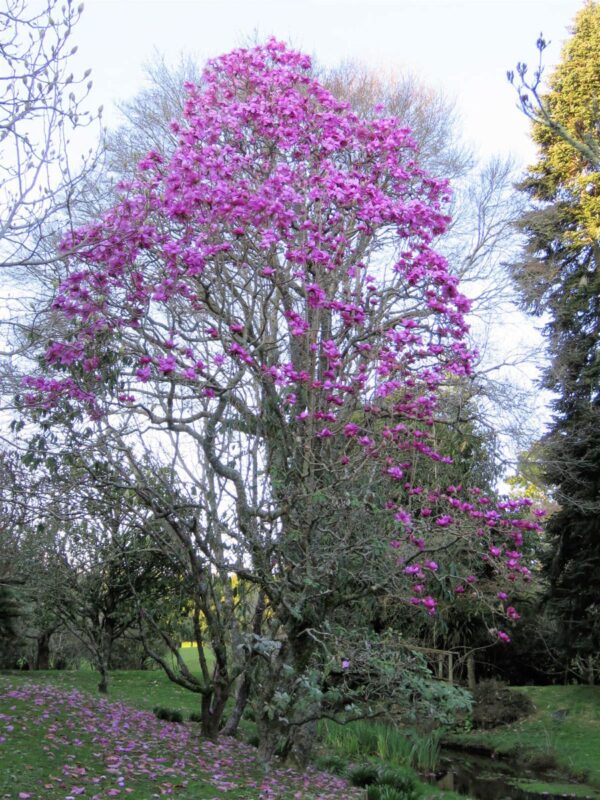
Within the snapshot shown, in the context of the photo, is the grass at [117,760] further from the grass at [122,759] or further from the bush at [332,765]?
the bush at [332,765]

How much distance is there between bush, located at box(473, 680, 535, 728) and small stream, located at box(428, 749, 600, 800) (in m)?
2.07

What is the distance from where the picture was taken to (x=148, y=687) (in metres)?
17.5

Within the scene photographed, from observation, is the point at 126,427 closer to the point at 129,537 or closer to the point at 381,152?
the point at 129,537

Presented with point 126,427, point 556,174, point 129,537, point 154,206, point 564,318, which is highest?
point 556,174

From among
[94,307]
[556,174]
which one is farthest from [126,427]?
[556,174]

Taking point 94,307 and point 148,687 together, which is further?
point 148,687

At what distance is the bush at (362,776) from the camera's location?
9484 millimetres

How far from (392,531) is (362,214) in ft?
12.2

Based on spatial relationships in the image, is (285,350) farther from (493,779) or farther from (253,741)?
(493,779)

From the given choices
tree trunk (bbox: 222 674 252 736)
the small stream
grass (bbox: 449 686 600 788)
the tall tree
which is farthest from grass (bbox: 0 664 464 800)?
the tall tree

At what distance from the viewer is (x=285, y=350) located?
1024 centimetres

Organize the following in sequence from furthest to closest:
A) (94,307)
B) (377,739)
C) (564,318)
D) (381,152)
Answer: (564,318) → (377,739) → (381,152) → (94,307)

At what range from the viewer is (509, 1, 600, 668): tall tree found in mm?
15586

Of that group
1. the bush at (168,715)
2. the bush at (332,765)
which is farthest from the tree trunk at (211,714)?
the bush at (168,715)
